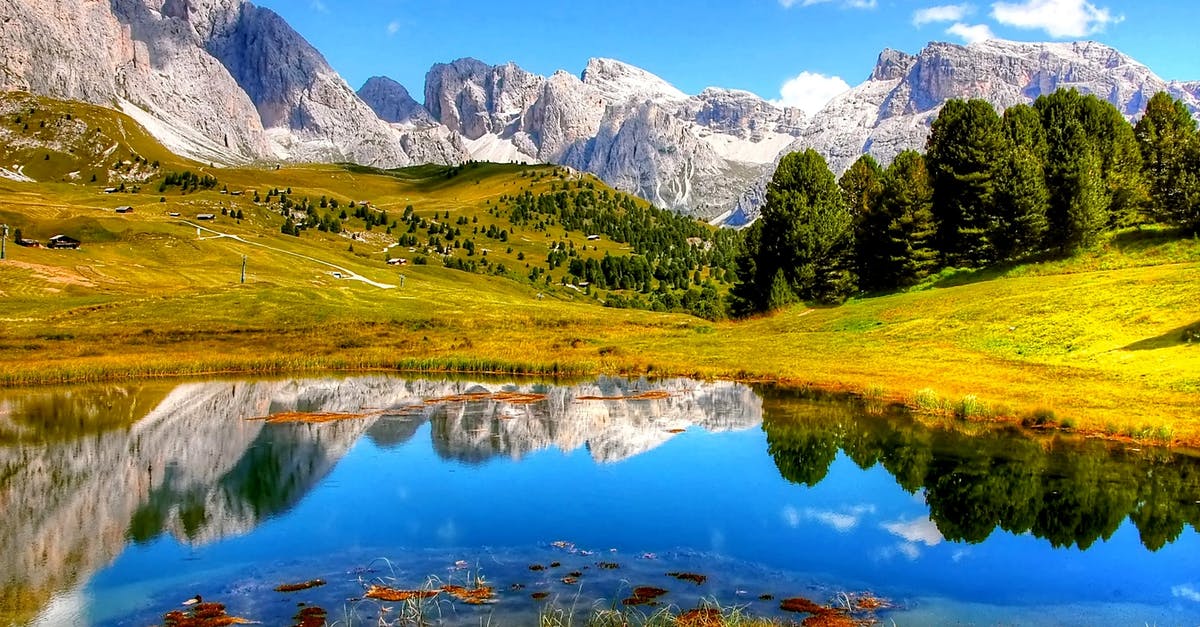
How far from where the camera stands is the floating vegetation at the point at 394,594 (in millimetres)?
18750

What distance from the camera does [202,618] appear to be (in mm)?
17266

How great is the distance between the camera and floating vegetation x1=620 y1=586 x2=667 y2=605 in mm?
18609

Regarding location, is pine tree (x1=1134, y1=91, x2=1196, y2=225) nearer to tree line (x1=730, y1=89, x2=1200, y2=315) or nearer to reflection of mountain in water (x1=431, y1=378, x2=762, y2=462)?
tree line (x1=730, y1=89, x2=1200, y2=315)

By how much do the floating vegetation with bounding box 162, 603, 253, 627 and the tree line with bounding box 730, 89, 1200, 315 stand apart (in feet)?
265

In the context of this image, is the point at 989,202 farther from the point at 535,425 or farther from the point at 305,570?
the point at 305,570

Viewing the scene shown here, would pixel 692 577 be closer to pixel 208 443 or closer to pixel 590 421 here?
pixel 590 421

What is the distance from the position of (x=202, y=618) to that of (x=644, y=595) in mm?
9355

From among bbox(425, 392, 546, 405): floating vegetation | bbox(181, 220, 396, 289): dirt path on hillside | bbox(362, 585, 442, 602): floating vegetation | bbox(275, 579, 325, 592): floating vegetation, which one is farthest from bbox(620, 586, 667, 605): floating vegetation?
bbox(181, 220, 396, 289): dirt path on hillside

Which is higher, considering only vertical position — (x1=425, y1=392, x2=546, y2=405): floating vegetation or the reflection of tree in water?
the reflection of tree in water

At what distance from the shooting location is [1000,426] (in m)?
39.1

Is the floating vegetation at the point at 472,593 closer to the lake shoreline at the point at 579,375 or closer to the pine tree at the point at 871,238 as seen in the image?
the lake shoreline at the point at 579,375

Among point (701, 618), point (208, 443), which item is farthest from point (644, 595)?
point (208, 443)

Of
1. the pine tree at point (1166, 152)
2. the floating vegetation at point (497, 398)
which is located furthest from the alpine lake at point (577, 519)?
the pine tree at point (1166, 152)

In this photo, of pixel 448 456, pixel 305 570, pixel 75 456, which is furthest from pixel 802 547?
pixel 75 456
